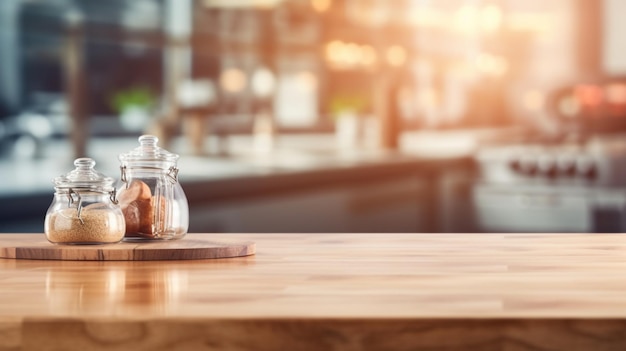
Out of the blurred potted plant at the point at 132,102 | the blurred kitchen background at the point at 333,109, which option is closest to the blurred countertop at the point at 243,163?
the blurred kitchen background at the point at 333,109

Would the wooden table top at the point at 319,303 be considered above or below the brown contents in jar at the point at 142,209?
below

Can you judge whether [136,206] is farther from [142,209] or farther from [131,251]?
[131,251]

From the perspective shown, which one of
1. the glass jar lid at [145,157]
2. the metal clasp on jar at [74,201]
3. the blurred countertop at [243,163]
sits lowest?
the blurred countertop at [243,163]

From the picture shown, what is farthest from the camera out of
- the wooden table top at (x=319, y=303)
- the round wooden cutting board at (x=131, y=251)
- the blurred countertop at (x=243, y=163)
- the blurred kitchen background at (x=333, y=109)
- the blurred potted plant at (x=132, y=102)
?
the blurred potted plant at (x=132, y=102)

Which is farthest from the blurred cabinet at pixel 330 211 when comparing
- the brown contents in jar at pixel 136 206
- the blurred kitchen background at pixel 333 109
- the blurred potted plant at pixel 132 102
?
the brown contents in jar at pixel 136 206

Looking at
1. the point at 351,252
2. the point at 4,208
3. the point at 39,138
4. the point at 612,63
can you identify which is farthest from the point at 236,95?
the point at 351,252

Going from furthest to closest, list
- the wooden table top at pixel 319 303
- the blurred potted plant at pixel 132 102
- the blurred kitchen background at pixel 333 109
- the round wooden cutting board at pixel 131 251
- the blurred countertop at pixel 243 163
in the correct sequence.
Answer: the blurred potted plant at pixel 132 102, the blurred kitchen background at pixel 333 109, the blurred countertop at pixel 243 163, the round wooden cutting board at pixel 131 251, the wooden table top at pixel 319 303

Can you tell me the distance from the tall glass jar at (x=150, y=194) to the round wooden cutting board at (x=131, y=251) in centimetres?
2

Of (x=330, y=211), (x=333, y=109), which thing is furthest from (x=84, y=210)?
(x=333, y=109)

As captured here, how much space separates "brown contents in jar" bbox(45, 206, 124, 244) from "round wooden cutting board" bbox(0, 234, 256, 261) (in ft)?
0.04

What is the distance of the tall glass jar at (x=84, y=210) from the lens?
1.07 metres

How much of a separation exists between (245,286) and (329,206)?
14.5ft

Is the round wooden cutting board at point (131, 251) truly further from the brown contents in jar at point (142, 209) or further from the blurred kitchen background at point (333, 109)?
the blurred kitchen background at point (333, 109)

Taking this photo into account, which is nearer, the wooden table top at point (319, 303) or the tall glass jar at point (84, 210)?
the wooden table top at point (319, 303)
